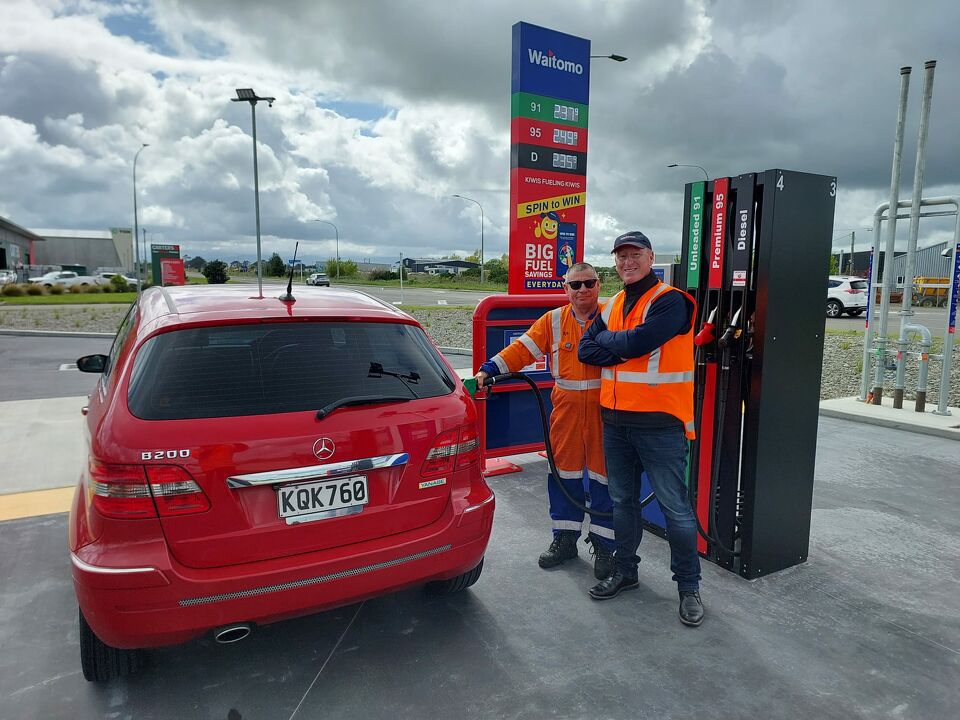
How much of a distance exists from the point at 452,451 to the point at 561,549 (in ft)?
4.69

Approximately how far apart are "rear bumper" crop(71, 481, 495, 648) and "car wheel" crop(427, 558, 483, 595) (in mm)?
621

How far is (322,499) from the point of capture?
2.40 metres

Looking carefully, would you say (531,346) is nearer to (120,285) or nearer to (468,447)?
(468,447)

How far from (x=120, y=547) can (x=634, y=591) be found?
2512mm

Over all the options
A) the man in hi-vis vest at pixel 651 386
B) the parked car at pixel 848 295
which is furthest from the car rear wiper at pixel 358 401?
the parked car at pixel 848 295

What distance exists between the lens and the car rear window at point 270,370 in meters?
2.36

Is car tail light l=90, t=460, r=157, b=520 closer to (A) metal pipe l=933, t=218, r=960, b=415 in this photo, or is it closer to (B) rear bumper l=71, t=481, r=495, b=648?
(B) rear bumper l=71, t=481, r=495, b=648

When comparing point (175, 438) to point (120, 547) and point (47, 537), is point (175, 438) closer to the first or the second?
point (120, 547)

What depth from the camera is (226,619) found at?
226 cm

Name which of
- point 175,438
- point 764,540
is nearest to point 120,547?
point 175,438

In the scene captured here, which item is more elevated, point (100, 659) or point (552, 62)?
point (552, 62)

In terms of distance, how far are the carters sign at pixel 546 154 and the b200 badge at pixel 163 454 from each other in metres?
4.69

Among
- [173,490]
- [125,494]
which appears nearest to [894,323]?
[173,490]

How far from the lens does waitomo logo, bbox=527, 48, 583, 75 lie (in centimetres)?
648
